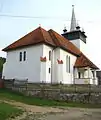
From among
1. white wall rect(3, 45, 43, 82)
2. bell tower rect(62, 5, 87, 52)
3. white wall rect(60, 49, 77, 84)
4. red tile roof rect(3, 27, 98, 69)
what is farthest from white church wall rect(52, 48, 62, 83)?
bell tower rect(62, 5, 87, 52)

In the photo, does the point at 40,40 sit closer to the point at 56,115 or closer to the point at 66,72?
the point at 66,72

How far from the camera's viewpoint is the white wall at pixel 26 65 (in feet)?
97.7

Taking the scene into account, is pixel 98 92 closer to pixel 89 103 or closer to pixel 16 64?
pixel 89 103

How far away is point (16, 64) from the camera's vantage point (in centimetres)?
3234

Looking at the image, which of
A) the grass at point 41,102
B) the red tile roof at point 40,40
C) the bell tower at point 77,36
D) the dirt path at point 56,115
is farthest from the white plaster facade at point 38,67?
the dirt path at point 56,115

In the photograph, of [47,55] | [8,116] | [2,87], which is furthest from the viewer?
[47,55]

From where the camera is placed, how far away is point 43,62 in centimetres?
2927

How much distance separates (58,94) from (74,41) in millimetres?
24281

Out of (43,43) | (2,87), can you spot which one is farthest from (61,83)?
(2,87)

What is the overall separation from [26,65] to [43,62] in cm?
306

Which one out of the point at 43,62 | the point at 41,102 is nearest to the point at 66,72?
the point at 43,62

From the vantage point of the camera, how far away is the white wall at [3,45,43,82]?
29.8m

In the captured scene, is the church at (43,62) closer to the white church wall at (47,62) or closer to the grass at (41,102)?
the white church wall at (47,62)

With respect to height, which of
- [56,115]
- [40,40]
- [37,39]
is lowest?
[56,115]
